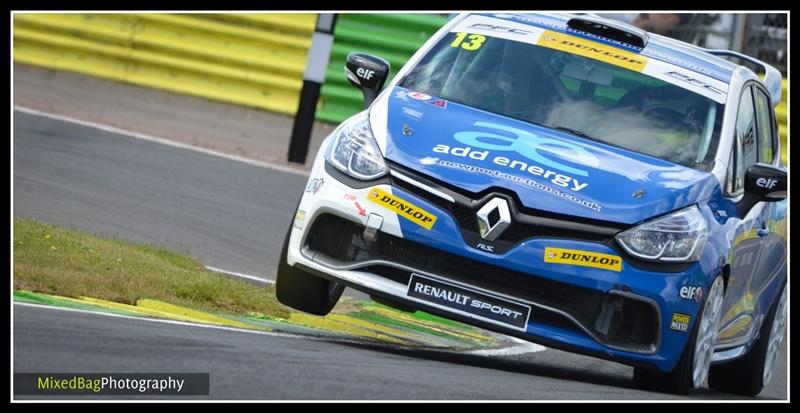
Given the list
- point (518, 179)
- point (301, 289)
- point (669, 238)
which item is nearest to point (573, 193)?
point (518, 179)

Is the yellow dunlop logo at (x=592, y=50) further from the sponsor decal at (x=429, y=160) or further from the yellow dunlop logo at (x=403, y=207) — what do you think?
the yellow dunlop logo at (x=403, y=207)

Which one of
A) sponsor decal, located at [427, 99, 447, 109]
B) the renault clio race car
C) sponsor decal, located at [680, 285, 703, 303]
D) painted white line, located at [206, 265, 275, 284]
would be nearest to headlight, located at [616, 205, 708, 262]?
the renault clio race car

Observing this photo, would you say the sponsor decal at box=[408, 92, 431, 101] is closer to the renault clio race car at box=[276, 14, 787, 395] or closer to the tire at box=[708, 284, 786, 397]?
the renault clio race car at box=[276, 14, 787, 395]

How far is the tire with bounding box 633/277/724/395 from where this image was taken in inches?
288

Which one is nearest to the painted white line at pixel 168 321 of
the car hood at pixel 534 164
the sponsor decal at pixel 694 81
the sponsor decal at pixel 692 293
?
the car hood at pixel 534 164

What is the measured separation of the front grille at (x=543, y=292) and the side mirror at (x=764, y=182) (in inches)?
43.3

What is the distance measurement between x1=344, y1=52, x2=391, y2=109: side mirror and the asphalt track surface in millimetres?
1391

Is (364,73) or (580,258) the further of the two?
(364,73)

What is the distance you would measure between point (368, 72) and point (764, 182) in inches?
80.1

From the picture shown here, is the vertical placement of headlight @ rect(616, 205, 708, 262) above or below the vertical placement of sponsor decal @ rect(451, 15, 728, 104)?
below

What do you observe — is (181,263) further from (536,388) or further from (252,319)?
(536,388)

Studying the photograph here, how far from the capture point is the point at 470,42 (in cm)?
847

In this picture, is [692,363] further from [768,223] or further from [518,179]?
[768,223]

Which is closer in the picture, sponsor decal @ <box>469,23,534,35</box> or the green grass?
the green grass
